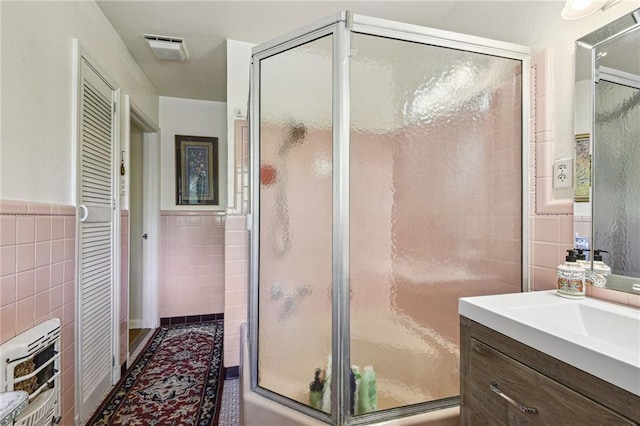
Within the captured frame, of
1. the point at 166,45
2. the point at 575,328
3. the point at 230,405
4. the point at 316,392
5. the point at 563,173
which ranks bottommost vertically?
the point at 230,405

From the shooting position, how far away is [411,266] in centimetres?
128

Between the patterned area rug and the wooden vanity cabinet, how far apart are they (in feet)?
4.82

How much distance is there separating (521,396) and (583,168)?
0.85 meters

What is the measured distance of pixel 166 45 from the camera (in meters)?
2.06

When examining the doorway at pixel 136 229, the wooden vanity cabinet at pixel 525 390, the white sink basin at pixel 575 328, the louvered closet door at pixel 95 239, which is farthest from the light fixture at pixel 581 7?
the doorway at pixel 136 229

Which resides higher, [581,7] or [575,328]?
[581,7]

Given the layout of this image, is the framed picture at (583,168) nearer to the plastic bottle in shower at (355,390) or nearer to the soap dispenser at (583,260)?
the soap dispenser at (583,260)

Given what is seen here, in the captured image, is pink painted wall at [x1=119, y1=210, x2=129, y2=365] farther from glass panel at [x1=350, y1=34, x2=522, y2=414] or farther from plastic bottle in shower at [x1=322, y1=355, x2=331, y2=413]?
glass panel at [x1=350, y1=34, x2=522, y2=414]

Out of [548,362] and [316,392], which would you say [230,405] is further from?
[548,362]

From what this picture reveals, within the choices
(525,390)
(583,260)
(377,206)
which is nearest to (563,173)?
(583,260)

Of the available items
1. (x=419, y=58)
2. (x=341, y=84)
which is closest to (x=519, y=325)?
(x=341, y=84)

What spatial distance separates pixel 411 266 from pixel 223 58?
211 centimetres

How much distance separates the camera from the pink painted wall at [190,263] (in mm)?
3088

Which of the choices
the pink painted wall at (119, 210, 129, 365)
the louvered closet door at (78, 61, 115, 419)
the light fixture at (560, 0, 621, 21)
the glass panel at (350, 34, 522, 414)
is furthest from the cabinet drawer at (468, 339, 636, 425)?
the pink painted wall at (119, 210, 129, 365)
